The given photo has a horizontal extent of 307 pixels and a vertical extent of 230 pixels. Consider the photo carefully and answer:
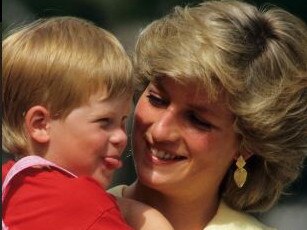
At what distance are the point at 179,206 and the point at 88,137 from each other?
0.65 meters

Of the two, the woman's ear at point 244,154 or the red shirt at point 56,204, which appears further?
the woman's ear at point 244,154

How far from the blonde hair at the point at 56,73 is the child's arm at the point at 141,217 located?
302mm

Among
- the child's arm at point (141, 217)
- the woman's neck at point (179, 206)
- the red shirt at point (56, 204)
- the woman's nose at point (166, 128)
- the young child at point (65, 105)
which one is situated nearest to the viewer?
the red shirt at point (56, 204)

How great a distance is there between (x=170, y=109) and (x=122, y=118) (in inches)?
12.4

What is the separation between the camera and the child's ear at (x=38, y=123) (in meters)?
2.16

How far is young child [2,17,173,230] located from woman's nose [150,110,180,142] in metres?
0.25

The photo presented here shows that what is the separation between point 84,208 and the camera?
200 centimetres

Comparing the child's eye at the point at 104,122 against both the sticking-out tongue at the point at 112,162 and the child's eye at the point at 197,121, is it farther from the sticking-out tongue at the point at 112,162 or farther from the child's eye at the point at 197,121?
the child's eye at the point at 197,121

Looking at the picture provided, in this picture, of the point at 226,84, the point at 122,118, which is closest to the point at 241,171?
the point at 226,84

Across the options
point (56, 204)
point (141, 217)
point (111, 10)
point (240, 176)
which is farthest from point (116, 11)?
point (56, 204)

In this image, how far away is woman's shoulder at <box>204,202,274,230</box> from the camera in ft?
9.00

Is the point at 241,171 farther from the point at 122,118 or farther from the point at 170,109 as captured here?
the point at 122,118

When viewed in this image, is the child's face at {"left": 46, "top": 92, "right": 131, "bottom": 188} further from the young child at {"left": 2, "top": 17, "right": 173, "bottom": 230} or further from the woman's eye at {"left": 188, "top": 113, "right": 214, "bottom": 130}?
the woman's eye at {"left": 188, "top": 113, "right": 214, "bottom": 130}

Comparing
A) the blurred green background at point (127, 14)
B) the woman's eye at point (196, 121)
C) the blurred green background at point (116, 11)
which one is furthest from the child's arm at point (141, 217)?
the blurred green background at point (127, 14)
